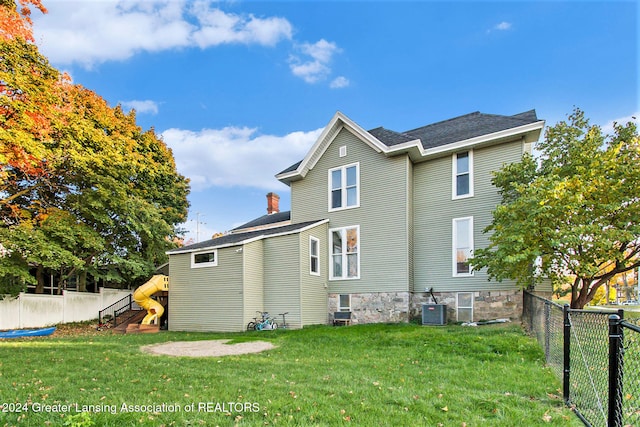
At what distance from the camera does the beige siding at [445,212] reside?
1311 centimetres

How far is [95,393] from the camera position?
4.90 m

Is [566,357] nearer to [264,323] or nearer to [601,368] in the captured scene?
[601,368]

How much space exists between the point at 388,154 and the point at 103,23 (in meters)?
10.6

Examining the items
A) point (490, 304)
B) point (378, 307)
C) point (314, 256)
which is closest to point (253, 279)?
point (314, 256)

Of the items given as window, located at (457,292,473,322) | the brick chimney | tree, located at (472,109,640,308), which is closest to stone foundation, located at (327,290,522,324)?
window, located at (457,292,473,322)

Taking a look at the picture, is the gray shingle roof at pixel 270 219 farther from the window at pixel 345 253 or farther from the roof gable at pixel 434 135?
the window at pixel 345 253

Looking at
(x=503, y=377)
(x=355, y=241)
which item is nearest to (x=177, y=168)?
(x=355, y=241)

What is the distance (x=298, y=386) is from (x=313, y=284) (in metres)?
9.50

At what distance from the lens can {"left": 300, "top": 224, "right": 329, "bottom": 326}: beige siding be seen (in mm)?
14125

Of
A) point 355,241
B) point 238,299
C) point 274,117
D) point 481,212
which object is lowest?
point 238,299

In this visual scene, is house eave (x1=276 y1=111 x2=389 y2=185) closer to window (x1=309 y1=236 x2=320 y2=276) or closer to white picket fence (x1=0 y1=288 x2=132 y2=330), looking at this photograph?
window (x1=309 y1=236 x2=320 y2=276)

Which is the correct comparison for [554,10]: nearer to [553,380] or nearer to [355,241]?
[355,241]

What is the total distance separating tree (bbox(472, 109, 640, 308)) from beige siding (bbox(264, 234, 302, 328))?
6.26 metres

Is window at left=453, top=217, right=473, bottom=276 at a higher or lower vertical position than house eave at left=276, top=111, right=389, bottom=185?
lower
